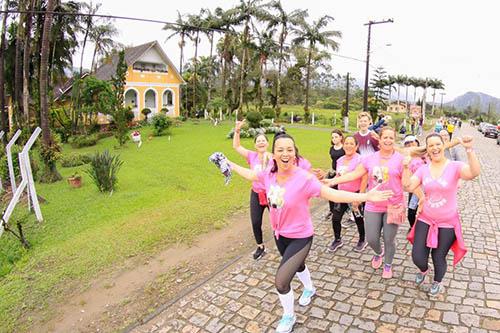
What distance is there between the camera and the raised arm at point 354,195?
2.77 m

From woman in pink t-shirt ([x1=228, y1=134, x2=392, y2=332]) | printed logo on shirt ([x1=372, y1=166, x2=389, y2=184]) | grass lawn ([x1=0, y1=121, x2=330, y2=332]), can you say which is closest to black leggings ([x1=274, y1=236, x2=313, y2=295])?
woman in pink t-shirt ([x1=228, y1=134, x2=392, y2=332])

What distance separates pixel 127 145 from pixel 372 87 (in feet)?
106

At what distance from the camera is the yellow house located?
2977 centimetres

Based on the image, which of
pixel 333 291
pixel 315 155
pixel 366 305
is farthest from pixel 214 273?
pixel 315 155

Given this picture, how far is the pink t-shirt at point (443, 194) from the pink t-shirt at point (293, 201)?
52.4 inches

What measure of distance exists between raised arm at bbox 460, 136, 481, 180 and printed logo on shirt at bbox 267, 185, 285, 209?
1.74m

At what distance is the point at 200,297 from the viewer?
13.9 ft

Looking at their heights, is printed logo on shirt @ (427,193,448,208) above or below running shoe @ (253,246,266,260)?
above

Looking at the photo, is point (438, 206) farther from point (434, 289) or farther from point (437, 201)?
point (434, 289)

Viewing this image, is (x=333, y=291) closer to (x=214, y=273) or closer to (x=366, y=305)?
(x=366, y=305)

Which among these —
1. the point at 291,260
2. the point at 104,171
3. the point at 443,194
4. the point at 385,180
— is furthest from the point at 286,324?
the point at 104,171

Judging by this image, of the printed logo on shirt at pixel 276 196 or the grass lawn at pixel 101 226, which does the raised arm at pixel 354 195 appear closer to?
the printed logo on shirt at pixel 276 196

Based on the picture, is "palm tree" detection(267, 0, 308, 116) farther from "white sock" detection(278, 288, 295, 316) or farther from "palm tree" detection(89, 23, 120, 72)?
"white sock" detection(278, 288, 295, 316)

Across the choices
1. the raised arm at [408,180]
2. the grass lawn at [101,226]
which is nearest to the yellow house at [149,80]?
the grass lawn at [101,226]
